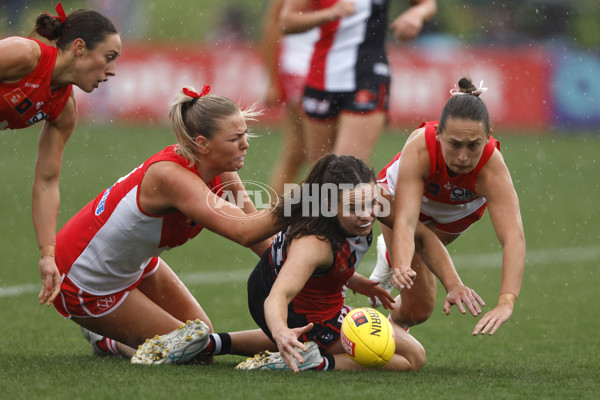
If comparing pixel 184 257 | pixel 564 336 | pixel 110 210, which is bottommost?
pixel 184 257

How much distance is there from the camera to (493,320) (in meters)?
3.90

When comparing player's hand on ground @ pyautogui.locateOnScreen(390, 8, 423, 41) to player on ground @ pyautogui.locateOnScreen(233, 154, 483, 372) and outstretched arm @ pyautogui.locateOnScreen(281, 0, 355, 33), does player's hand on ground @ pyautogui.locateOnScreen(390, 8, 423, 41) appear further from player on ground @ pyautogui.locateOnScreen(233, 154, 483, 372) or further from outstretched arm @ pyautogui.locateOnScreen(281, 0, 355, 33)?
player on ground @ pyautogui.locateOnScreen(233, 154, 483, 372)

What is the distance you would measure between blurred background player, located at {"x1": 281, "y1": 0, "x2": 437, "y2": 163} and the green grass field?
1179mm

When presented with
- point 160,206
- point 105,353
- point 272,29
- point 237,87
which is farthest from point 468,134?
point 237,87

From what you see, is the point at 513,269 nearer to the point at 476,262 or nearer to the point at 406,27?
the point at 406,27

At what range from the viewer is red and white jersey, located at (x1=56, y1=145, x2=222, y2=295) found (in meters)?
4.38

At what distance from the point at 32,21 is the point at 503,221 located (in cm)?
261

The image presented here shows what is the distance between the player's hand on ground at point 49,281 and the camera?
14.3ft

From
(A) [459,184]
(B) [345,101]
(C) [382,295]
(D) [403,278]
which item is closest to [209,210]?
(D) [403,278]

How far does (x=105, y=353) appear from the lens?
473cm

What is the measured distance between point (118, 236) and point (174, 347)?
608 millimetres

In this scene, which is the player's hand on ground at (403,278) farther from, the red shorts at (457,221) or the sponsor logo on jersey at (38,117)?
the sponsor logo on jersey at (38,117)

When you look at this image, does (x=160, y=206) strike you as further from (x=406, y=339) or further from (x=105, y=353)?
(x=406, y=339)

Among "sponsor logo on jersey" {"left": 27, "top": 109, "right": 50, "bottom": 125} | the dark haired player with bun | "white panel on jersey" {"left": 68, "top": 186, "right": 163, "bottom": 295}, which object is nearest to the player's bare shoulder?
the dark haired player with bun
